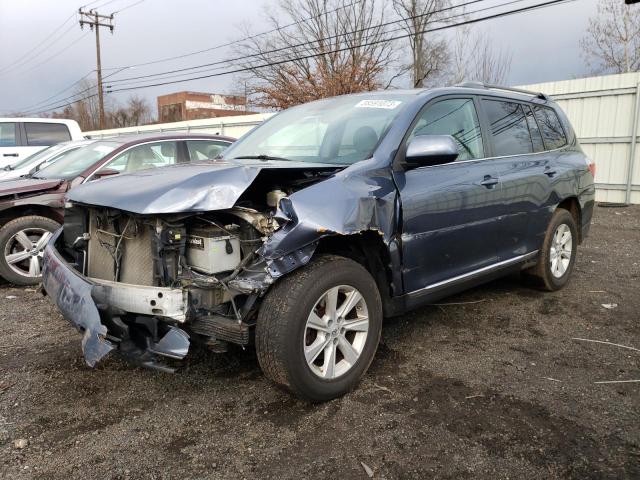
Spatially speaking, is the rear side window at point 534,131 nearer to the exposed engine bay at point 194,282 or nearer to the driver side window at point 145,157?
the exposed engine bay at point 194,282

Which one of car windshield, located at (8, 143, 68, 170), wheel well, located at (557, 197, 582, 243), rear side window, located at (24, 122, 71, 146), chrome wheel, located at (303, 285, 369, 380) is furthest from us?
rear side window, located at (24, 122, 71, 146)

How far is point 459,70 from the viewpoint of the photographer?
21.2 m

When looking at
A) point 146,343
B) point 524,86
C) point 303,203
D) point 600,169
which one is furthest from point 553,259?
point 524,86

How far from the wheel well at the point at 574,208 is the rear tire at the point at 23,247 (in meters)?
5.36

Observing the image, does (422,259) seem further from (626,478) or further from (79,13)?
(79,13)

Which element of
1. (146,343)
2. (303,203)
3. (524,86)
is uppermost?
(524,86)

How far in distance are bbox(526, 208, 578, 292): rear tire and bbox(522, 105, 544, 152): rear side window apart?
2.22 ft

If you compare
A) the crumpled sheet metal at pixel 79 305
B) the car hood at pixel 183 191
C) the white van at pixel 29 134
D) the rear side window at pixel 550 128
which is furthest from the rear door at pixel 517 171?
the white van at pixel 29 134

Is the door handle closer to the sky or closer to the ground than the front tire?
closer to the sky

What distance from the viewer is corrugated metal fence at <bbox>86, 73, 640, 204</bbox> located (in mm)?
10844

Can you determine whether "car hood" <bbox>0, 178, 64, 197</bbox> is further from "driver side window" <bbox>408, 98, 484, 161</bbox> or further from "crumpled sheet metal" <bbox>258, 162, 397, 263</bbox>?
"driver side window" <bbox>408, 98, 484, 161</bbox>

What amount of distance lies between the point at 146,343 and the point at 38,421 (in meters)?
0.76

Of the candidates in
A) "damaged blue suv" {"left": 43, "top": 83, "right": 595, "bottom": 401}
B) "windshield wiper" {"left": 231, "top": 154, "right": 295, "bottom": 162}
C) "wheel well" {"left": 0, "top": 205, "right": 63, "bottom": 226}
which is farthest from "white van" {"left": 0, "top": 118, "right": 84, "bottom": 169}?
"damaged blue suv" {"left": 43, "top": 83, "right": 595, "bottom": 401}

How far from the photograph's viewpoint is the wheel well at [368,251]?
3037 mm
